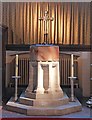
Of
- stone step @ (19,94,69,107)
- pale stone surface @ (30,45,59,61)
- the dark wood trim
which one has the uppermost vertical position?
the dark wood trim

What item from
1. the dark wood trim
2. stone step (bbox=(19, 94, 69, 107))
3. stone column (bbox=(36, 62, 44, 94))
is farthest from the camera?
the dark wood trim

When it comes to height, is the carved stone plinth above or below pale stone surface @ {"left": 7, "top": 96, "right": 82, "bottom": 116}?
above

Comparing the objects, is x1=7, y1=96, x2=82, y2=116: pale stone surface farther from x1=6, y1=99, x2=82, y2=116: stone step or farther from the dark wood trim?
the dark wood trim

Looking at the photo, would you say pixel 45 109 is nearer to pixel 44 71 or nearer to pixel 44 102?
pixel 44 102

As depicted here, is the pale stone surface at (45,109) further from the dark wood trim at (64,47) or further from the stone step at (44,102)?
the dark wood trim at (64,47)

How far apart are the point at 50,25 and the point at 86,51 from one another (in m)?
0.91

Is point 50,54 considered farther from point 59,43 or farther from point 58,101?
point 59,43

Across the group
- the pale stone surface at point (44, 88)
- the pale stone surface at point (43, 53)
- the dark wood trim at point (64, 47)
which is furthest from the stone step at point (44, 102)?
the dark wood trim at point (64, 47)

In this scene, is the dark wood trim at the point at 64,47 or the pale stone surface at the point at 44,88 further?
the dark wood trim at the point at 64,47

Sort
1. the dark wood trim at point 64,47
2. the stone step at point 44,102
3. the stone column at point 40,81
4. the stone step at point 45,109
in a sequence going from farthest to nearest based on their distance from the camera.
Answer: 1. the dark wood trim at point 64,47
2. the stone column at point 40,81
3. the stone step at point 44,102
4. the stone step at point 45,109

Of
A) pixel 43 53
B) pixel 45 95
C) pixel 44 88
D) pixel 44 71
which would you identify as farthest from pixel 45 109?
pixel 43 53

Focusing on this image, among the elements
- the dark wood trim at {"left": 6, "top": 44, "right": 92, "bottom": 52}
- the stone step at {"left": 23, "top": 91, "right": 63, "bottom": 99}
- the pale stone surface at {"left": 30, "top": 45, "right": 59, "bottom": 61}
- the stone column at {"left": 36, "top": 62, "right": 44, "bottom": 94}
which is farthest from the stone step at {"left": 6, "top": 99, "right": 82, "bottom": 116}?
the dark wood trim at {"left": 6, "top": 44, "right": 92, "bottom": 52}

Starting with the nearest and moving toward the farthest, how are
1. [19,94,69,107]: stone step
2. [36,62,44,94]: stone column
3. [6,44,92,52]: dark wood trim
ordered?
[19,94,69,107]: stone step < [36,62,44,94]: stone column < [6,44,92,52]: dark wood trim

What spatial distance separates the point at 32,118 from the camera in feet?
13.3
